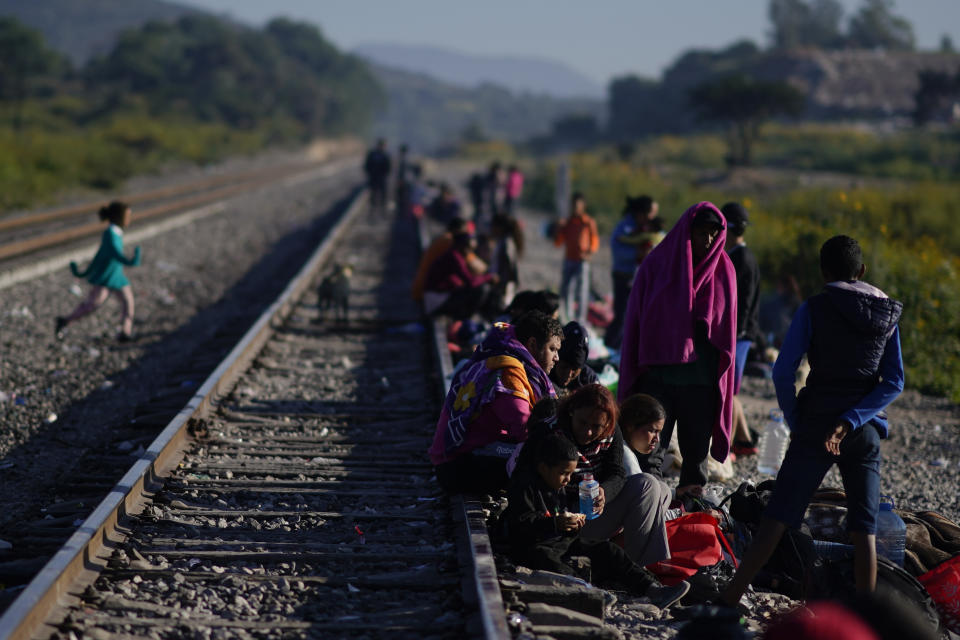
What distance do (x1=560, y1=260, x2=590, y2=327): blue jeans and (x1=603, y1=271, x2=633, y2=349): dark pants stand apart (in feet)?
3.66

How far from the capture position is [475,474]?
5578 mm

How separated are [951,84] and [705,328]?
71.4 meters

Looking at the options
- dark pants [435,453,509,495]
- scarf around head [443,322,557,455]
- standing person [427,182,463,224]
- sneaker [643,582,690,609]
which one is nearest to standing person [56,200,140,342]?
scarf around head [443,322,557,455]

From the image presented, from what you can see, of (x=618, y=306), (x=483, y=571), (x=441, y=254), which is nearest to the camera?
(x=483, y=571)

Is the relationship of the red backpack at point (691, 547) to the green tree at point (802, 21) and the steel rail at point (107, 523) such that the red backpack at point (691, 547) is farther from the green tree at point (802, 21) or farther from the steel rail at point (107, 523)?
the green tree at point (802, 21)

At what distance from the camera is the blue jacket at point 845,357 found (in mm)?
4430

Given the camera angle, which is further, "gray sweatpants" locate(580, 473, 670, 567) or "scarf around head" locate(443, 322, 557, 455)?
"scarf around head" locate(443, 322, 557, 455)

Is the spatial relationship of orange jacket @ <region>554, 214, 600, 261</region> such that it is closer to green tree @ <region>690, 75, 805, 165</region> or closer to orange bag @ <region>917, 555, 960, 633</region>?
orange bag @ <region>917, 555, 960, 633</region>

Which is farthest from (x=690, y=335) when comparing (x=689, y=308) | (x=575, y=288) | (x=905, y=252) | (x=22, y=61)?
(x=22, y=61)

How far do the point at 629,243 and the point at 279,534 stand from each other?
5.21 m

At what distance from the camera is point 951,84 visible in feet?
225

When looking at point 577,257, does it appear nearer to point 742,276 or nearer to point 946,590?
point 742,276

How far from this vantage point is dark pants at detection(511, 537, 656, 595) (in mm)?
4836

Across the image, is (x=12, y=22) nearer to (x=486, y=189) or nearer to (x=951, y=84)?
(x=951, y=84)
